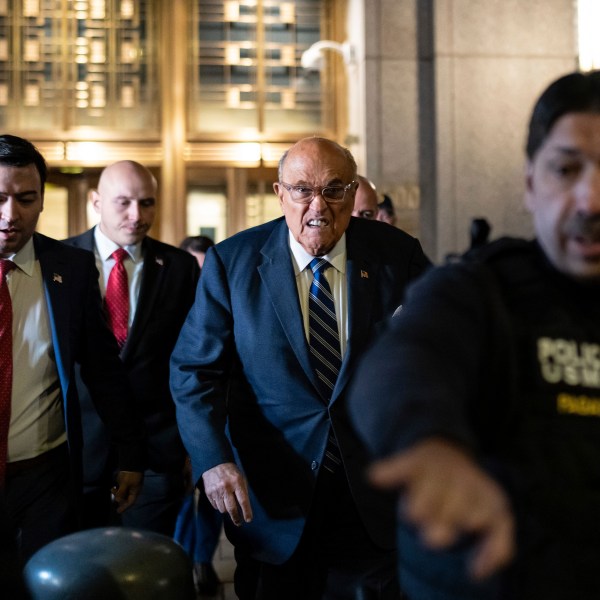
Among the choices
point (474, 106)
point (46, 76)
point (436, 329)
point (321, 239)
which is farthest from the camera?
point (46, 76)

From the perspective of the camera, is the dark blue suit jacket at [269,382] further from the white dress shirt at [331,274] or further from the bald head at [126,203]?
the bald head at [126,203]

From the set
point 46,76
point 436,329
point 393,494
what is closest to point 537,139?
point 436,329

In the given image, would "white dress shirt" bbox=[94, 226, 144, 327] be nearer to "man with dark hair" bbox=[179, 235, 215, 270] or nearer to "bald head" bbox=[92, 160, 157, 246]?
"bald head" bbox=[92, 160, 157, 246]

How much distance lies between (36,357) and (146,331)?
132 centimetres

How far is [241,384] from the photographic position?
142 inches

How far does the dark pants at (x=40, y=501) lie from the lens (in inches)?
142

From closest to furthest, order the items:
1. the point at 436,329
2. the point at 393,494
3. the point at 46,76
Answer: the point at 436,329 → the point at 393,494 → the point at 46,76

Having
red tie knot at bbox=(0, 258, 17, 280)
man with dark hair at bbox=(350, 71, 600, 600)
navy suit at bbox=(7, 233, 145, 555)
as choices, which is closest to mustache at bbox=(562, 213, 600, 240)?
man with dark hair at bbox=(350, 71, 600, 600)

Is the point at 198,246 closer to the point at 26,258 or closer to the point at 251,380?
the point at 26,258

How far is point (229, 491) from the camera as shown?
3.31 meters

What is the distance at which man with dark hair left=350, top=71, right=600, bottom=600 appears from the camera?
4.58ft

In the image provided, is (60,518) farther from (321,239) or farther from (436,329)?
(436,329)

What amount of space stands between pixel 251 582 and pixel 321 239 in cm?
127

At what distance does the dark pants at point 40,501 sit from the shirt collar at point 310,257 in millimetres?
1136
